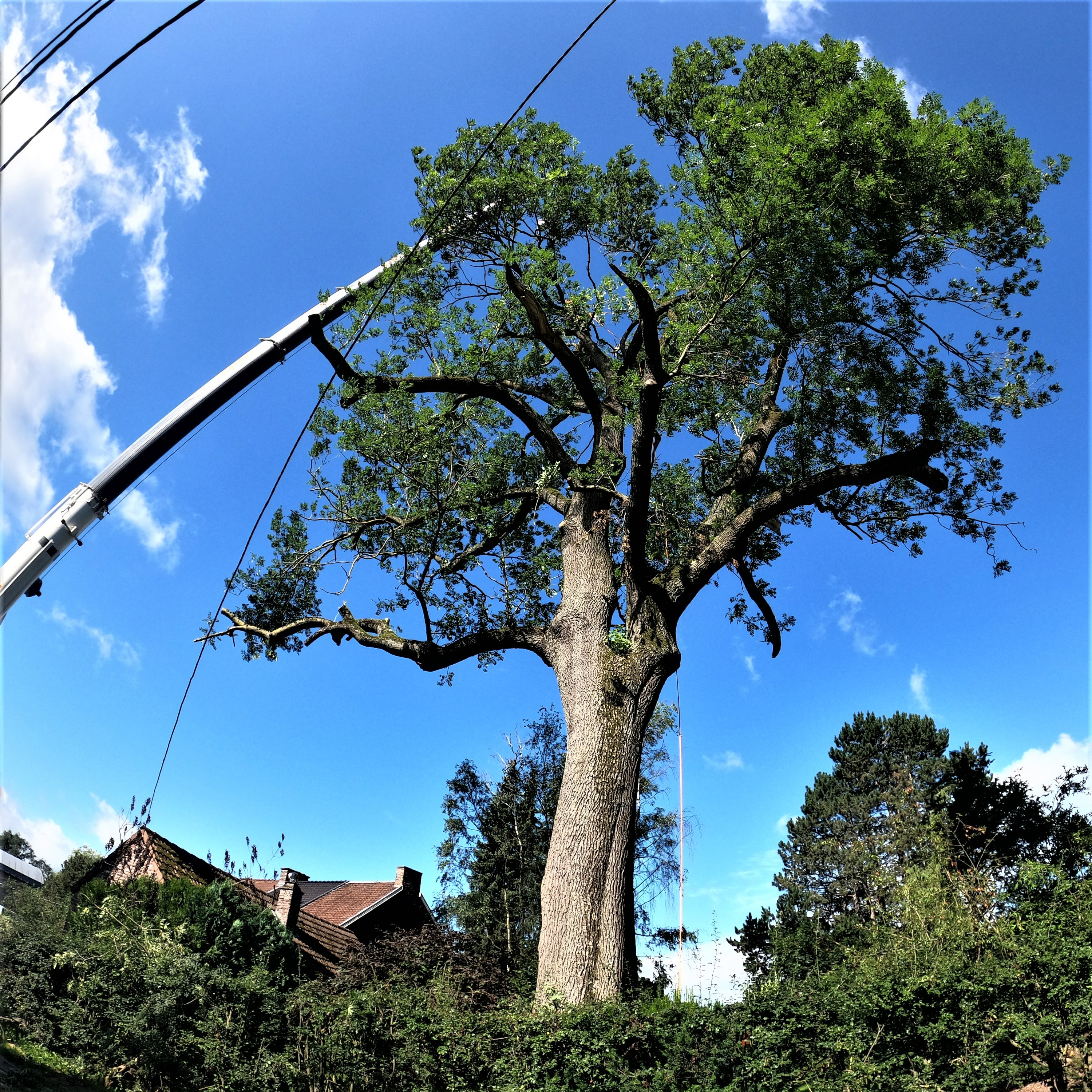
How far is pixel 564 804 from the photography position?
867cm

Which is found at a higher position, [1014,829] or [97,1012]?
[1014,829]

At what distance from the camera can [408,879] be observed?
2791 centimetres

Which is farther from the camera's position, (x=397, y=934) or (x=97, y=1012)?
(x=397, y=934)

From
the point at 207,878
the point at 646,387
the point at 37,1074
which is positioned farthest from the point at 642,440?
the point at 207,878

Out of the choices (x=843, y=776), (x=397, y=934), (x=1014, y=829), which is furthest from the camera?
(x=843, y=776)

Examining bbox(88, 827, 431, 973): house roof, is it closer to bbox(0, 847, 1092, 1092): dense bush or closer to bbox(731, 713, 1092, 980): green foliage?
bbox(0, 847, 1092, 1092): dense bush

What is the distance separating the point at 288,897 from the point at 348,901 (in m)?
11.8

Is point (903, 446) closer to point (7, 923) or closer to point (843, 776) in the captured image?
point (7, 923)

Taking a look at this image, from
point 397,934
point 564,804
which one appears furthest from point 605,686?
point 397,934

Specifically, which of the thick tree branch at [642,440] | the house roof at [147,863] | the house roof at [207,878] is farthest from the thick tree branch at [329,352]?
the house roof at [147,863]

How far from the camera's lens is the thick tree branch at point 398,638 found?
33.6 ft

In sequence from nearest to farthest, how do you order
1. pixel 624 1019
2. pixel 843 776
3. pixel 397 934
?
pixel 624 1019, pixel 397 934, pixel 843 776

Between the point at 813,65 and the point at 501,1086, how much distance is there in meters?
12.5

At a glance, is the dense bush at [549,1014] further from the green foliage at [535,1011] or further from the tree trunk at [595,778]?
the tree trunk at [595,778]
